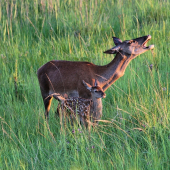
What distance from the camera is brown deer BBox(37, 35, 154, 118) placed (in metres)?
4.74

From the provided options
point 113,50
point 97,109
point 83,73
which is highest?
point 113,50

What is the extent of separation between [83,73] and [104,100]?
2.09 feet

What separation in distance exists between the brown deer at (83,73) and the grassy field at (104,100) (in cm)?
25

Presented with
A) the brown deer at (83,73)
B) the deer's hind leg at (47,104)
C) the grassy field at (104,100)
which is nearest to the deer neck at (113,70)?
→ the brown deer at (83,73)

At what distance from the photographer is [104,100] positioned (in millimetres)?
5184

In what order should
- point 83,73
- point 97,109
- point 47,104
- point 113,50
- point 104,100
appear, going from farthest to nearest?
point 104,100 < point 47,104 < point 83,73 < point 113,50 < point 97,109

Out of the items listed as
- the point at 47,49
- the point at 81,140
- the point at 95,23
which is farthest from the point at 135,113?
the point at 95,23

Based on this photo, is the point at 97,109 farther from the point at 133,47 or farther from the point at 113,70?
the point at 133,47

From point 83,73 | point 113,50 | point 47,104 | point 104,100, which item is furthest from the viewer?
point 104,100

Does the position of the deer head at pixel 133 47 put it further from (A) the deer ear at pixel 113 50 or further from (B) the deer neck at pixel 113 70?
(B) the deer neck at pixel 113 70

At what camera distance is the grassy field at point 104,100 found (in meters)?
3.61

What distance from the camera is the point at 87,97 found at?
188 inches

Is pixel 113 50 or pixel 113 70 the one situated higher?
pixel 113 50

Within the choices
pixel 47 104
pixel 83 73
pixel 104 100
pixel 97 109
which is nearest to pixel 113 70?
pixel 83 73
